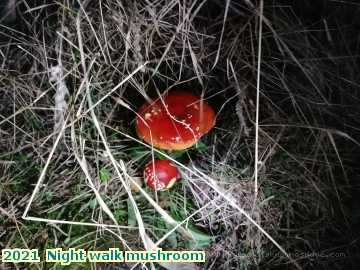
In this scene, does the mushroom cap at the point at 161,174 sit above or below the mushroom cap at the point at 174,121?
below

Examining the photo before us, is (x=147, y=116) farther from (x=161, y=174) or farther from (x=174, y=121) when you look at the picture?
(x=161, y=174)

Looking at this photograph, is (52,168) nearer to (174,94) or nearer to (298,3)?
(174,94)

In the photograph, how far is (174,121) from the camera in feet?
6.09

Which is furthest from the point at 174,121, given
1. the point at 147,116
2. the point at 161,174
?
the point at 161,174

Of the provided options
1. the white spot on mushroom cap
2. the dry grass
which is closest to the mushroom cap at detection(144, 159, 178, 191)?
the dry grass

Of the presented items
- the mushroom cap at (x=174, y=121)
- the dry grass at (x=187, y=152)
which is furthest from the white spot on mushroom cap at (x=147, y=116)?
the dry grass at (x=187, y=152)

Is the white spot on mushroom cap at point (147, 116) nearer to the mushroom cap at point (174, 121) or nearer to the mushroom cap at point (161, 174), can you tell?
the mushroom cap at point (174, 121)

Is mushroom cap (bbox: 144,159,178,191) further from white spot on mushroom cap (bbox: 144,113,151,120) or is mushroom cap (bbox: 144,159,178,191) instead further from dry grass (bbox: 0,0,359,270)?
white spot on mushroom cap (bbox: 144,113,151,120)

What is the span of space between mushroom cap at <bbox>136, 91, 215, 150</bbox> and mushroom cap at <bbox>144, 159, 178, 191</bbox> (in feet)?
0.29

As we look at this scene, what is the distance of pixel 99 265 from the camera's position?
5.73ft

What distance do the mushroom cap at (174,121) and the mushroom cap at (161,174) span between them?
0.09 meters

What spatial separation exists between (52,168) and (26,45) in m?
0.65

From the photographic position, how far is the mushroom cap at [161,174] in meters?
1.87

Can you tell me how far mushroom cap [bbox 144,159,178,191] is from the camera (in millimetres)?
1869
